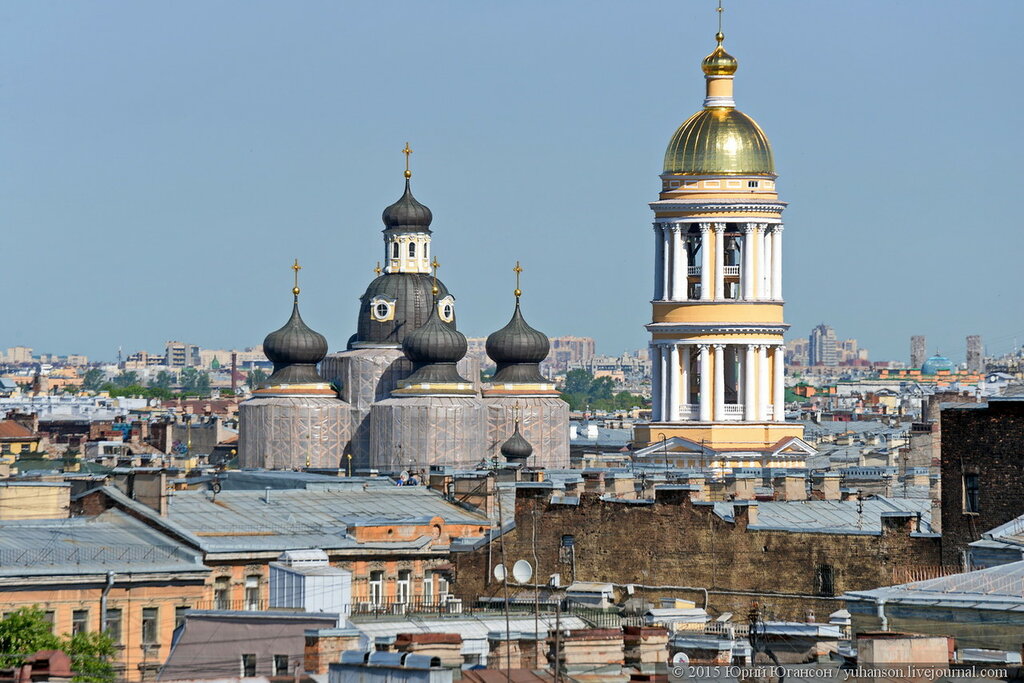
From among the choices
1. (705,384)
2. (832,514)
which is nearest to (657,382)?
(705,384)

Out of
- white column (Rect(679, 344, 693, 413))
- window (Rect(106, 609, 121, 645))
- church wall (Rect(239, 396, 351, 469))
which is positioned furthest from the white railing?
window (Rect(106, 609, 121, 645))

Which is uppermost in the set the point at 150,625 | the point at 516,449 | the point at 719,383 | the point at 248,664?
the point at 719,383

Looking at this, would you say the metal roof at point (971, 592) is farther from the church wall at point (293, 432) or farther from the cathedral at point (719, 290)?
the church wall at point (293, 432)

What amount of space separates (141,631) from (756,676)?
18857mm

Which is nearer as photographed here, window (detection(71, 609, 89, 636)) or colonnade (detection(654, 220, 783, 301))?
window (detection(71, 609, 89, 636))

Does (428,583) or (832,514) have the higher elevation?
(832,514)

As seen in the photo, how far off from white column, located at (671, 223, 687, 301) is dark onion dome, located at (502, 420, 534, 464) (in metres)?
12.3

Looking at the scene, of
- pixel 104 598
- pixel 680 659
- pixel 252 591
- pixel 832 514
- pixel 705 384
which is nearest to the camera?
pixel 680 659

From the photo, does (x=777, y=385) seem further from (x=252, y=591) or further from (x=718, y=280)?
(x=252, y=591)

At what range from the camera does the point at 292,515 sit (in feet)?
191

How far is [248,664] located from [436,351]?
8119 cm

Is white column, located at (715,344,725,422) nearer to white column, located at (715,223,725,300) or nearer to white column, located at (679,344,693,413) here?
white column, located at (679,344,693,413)

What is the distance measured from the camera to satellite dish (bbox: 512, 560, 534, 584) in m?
51.3

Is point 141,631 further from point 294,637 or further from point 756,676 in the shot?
point 756,676
